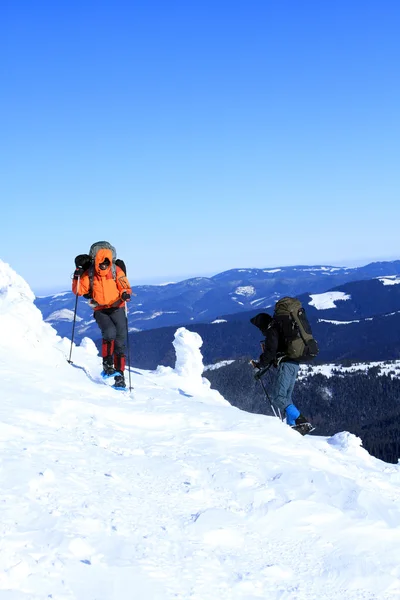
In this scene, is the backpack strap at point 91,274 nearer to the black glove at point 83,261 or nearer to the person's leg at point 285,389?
the black glove at point 83,261

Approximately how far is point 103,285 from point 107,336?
51.9 inches

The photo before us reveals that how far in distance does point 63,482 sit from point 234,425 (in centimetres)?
419

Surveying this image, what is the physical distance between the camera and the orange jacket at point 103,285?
1174 centimetres

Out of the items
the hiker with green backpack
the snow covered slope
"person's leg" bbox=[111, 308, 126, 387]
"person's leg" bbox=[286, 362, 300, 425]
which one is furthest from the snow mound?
"person's leg" bbox=[286, 362, 300, 425]

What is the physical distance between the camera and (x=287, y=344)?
10.7 metres

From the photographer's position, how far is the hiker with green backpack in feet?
35.0

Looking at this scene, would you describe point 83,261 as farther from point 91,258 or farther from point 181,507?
point 181,507

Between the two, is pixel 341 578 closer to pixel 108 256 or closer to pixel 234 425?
pixel 234 425

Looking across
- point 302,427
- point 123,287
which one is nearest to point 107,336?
point 123,287

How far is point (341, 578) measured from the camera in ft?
15.3

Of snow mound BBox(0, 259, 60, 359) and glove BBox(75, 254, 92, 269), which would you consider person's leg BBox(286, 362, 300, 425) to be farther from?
snow mound BBox(0, 259, 60, 359)

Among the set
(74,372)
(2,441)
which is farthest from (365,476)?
(74,372)

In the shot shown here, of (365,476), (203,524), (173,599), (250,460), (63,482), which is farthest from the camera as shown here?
(365,476)

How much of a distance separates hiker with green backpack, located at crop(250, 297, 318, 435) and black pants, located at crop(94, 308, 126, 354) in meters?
3.41
